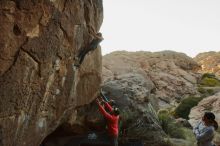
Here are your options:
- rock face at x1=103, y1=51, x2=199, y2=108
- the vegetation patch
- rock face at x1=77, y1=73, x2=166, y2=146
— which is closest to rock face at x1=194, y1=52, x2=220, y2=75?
the vegetation patch

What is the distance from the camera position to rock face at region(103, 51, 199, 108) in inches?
1368

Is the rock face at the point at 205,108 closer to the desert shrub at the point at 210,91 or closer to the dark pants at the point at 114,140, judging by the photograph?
the desert shrub at the point at 210,91

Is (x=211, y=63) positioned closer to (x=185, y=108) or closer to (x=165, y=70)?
(x=165, y=70)

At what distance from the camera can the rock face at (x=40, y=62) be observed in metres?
8.07

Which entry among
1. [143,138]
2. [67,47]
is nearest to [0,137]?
[67,47]

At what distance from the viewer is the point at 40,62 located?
8.90 meters

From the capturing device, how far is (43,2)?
8.70 meters

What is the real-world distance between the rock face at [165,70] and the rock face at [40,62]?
2132cm

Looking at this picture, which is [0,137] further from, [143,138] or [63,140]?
[143,138]

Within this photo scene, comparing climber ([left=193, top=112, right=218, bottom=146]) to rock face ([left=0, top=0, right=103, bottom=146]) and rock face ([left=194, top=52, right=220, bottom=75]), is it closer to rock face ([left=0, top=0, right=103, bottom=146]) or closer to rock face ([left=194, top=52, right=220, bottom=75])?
rock face ([left=0, top=0, right=103, bottom=146])

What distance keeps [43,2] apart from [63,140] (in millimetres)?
6071

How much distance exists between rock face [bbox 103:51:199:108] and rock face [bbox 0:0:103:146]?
2132 centimetres

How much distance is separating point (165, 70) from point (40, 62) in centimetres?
3016

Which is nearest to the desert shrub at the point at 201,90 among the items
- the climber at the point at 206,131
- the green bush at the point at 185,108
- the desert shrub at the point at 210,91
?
the desert shrub at the point at 210,91
